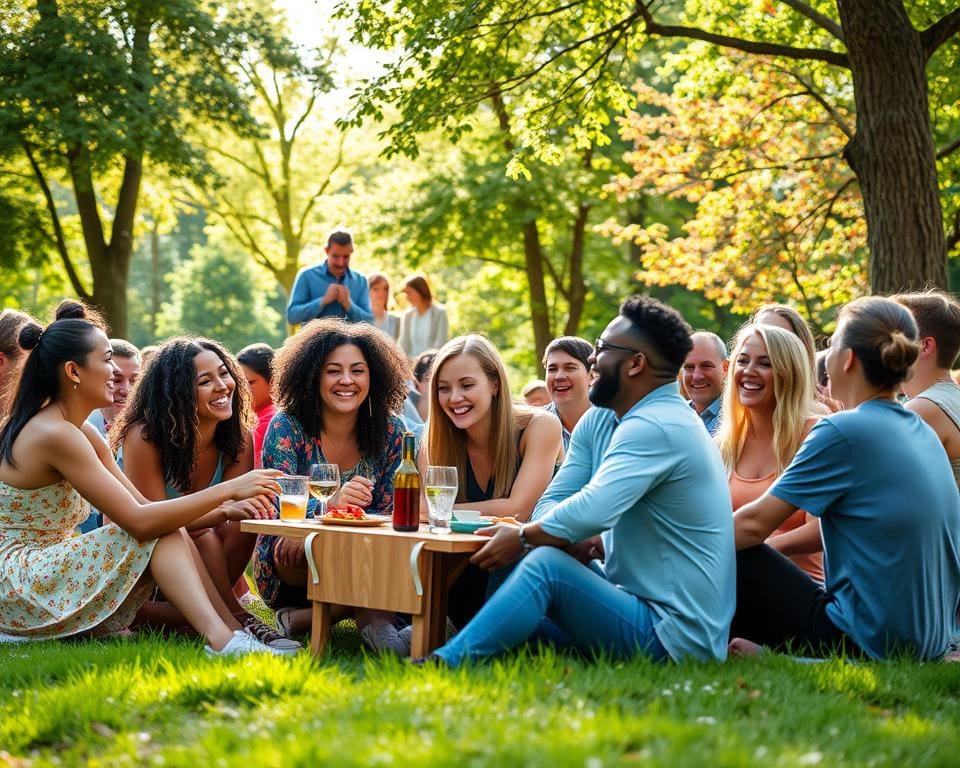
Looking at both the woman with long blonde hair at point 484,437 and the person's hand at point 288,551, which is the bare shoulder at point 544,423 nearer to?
the woman with long blonde hair at point 484,437

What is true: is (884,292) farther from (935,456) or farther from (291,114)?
(291,114)

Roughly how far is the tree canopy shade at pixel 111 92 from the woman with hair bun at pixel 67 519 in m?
12.4

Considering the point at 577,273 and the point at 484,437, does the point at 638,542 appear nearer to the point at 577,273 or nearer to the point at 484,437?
the point at 484,437

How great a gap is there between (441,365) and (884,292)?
19.1 ft

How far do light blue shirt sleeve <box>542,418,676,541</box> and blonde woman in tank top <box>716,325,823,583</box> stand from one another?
5.69ft

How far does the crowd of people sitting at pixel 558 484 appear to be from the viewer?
490cm

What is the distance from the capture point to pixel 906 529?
205 inches

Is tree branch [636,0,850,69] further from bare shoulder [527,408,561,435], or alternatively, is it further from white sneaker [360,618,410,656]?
white sneaker [360,618,410,656]

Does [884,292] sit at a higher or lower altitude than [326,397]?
higher

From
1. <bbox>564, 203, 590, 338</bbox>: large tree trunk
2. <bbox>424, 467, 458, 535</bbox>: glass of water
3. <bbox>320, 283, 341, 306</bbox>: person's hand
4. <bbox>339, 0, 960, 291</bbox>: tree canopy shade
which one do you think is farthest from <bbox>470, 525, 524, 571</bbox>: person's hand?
<bbox>564, 203, 590, 338</bbox>: large tree trunk

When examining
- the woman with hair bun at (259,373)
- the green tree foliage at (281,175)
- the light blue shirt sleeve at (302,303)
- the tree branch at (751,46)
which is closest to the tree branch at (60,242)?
the green tree foliage at (281,175)

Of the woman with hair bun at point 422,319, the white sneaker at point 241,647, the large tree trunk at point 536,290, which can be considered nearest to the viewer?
the white sneaker at point 241,647

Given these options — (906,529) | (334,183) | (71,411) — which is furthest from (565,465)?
(334,183)

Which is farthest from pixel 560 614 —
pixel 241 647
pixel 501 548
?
pixel 241 647
